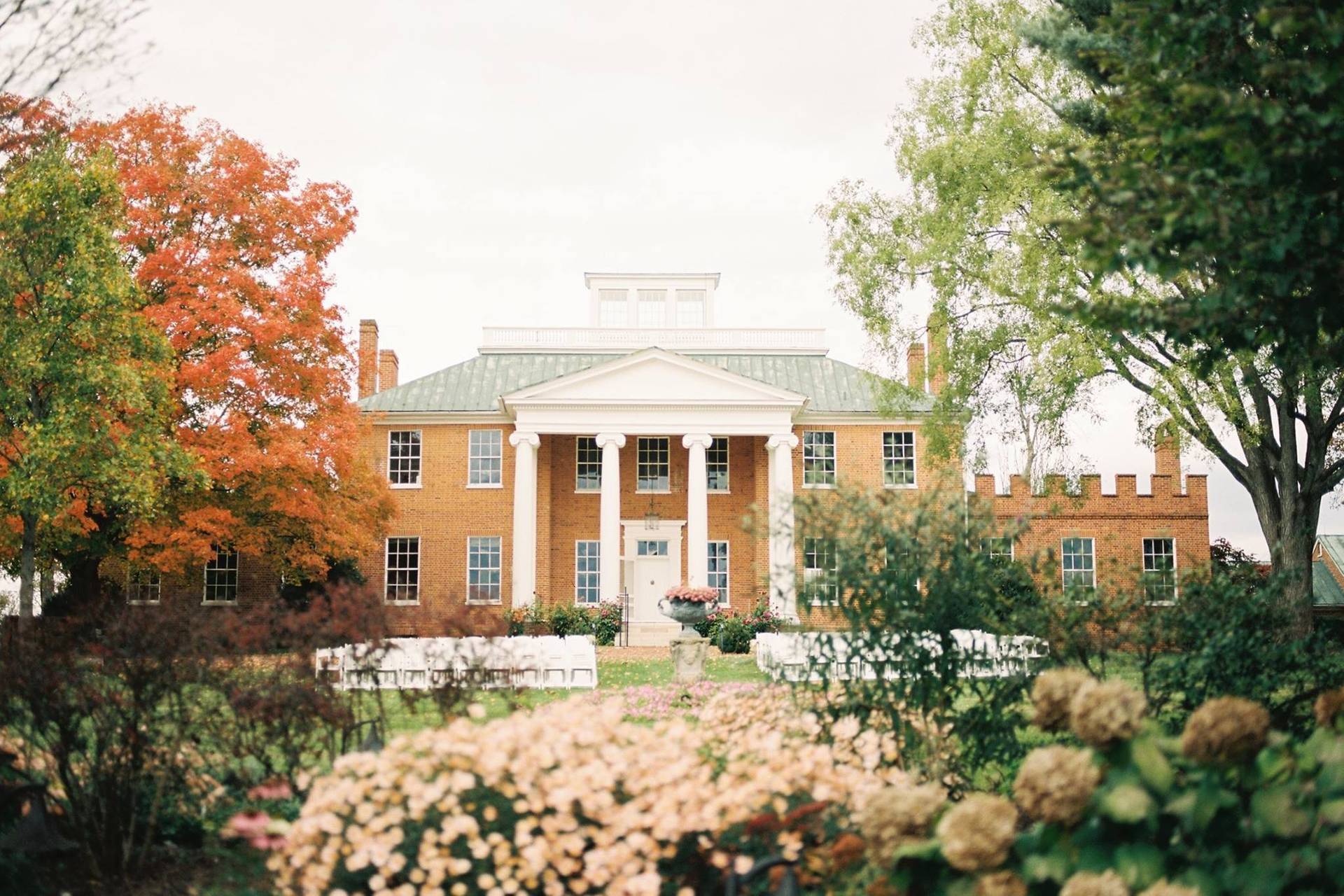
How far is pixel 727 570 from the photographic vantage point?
34.0 m

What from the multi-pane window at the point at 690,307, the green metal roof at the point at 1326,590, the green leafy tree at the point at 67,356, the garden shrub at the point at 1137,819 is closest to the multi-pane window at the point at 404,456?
the multi-pane window at the point at 690,307

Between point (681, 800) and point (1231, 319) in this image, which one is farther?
point (1231, 319)

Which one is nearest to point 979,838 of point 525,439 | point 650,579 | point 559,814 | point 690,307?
point 559,814

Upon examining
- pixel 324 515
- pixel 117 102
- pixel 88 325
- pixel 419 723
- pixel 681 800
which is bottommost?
pixel 419 723

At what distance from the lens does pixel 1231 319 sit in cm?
580

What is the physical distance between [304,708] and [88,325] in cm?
1335

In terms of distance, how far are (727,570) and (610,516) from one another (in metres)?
4.36

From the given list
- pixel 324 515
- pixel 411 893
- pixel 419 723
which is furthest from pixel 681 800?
pixel 324 515

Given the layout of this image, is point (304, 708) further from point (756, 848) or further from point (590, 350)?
point (590, 350)

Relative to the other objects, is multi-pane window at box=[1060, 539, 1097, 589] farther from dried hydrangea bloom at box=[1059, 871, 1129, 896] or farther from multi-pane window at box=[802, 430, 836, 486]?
dried hydrangea bloom at box=[1059, 871, 1129, 896]

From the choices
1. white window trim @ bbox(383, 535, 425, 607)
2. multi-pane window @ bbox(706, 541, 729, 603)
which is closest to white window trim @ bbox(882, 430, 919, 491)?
multi-pane window @ bbox(706, 541, 729, 603)

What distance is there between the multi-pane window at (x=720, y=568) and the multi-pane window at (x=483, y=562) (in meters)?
6.24

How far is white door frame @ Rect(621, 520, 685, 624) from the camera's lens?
112 ft

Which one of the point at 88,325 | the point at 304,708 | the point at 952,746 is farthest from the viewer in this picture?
the point at 88,325
